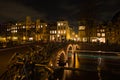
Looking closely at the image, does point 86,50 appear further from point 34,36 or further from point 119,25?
point 34,36

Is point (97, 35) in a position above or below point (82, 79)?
above

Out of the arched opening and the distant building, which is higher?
the distant building

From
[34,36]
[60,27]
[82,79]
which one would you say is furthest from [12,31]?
[82,79]

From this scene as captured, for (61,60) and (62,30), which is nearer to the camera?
(61,60)

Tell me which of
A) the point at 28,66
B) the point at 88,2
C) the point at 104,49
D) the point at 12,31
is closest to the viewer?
the point at 28,66

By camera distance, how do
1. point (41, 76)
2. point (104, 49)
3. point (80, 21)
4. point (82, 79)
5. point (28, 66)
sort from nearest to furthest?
point (28, 66) < point (41, 76) < point (82, 79) < point (104, 49) < point (80, 21)

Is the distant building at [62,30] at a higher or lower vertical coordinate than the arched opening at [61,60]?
higher

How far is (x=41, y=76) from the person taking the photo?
13.9 m

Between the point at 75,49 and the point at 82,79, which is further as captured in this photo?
the point at 75,49

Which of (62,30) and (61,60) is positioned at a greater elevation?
(62,30)

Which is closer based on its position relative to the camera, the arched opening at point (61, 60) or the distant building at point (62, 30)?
the arched opening at point (61, 60)

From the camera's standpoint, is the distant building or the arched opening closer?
the arched opening

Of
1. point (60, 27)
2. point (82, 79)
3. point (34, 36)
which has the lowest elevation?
point (82, 79)

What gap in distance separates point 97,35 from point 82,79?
66.6m
